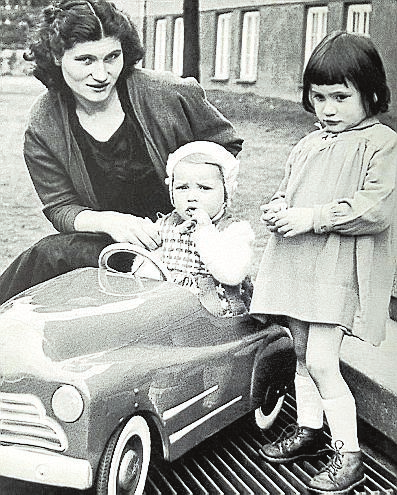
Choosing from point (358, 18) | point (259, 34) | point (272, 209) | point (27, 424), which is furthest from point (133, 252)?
point (358, 18)

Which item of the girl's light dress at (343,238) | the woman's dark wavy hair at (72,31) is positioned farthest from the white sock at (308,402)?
the woman's dark wavy hair at (72,31)

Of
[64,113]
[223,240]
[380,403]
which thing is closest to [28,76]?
[64,113]

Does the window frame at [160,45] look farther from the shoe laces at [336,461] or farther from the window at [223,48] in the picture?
the shoe laces at [336,461]

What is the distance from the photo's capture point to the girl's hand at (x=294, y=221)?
1542 mm

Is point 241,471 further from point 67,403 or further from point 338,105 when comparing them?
point 338,105

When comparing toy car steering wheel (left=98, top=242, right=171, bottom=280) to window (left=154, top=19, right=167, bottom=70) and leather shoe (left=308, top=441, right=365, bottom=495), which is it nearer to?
window (left=154, top=19, right=167, bottom=70)

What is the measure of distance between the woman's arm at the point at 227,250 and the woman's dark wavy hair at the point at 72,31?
0.37m

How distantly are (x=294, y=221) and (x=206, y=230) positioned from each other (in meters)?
0.17

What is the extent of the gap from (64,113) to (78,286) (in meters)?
0.34

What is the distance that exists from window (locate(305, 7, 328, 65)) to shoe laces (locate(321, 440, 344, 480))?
2.41 feet

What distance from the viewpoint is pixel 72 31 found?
157 centimetres

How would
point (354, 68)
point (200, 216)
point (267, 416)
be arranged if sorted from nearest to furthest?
1. point (354, 68)
2. point (200, 216)
3. point (267, 416)

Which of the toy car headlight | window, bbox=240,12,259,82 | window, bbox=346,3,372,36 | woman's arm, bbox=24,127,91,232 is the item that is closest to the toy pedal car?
the toy car headlight

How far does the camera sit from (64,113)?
164 cm
